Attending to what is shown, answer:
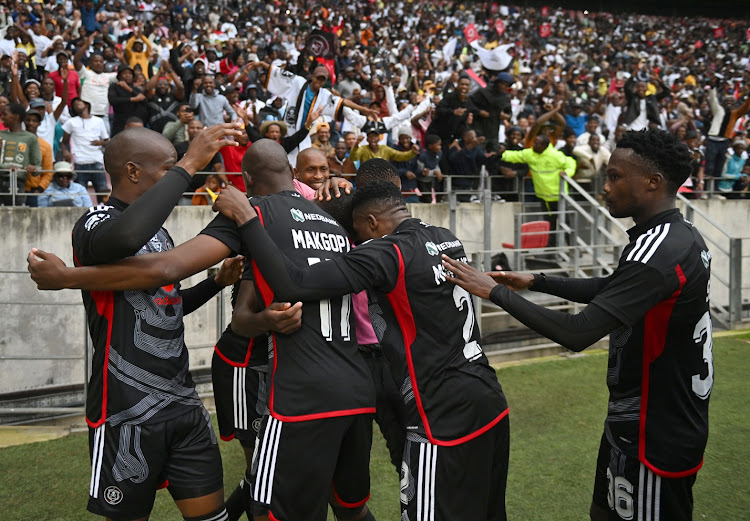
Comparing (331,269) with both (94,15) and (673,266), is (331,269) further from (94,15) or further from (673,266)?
(94,15)

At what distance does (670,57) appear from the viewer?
30000 mm

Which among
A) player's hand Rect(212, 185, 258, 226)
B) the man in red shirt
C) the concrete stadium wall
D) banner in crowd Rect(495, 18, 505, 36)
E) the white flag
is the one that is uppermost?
banner in crowd Rect(495, 18, 505, 36)

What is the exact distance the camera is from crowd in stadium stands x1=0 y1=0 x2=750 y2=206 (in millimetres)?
10086

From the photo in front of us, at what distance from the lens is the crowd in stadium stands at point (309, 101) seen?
10086 millimetres

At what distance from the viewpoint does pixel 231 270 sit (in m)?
3.69

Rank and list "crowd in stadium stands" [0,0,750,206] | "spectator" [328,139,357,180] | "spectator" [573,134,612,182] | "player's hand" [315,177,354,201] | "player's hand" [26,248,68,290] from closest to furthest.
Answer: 1. "player's hand" [26,248,68,290]
2. "player's hand" [315,177,354,201]
3. "spectator" [328,139,357,180]
4. "crowd in stadium stands" [0,0,750,206]
5. "spectator" [573,134,612,182]

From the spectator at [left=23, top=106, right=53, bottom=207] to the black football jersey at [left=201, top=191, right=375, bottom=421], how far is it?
717 cm

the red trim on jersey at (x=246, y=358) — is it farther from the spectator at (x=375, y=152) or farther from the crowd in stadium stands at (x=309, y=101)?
the spectator at (x=375, y=152)

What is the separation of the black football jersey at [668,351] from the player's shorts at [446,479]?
2.04 feet

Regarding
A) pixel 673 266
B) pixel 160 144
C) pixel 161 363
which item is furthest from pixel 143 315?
pixel 673 266

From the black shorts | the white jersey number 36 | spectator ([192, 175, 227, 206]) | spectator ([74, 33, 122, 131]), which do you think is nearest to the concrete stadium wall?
spectator ([192, 175, 227, 206])

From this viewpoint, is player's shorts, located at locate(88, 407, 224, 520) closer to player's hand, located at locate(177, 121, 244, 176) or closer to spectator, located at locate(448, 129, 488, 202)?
player's hand, located at locate(177, 121, 244, 176)

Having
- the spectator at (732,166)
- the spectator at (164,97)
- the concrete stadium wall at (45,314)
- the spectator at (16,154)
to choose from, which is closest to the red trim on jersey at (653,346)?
the concrete stadium wall at (45,314)

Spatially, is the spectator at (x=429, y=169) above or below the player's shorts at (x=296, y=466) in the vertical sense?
above
